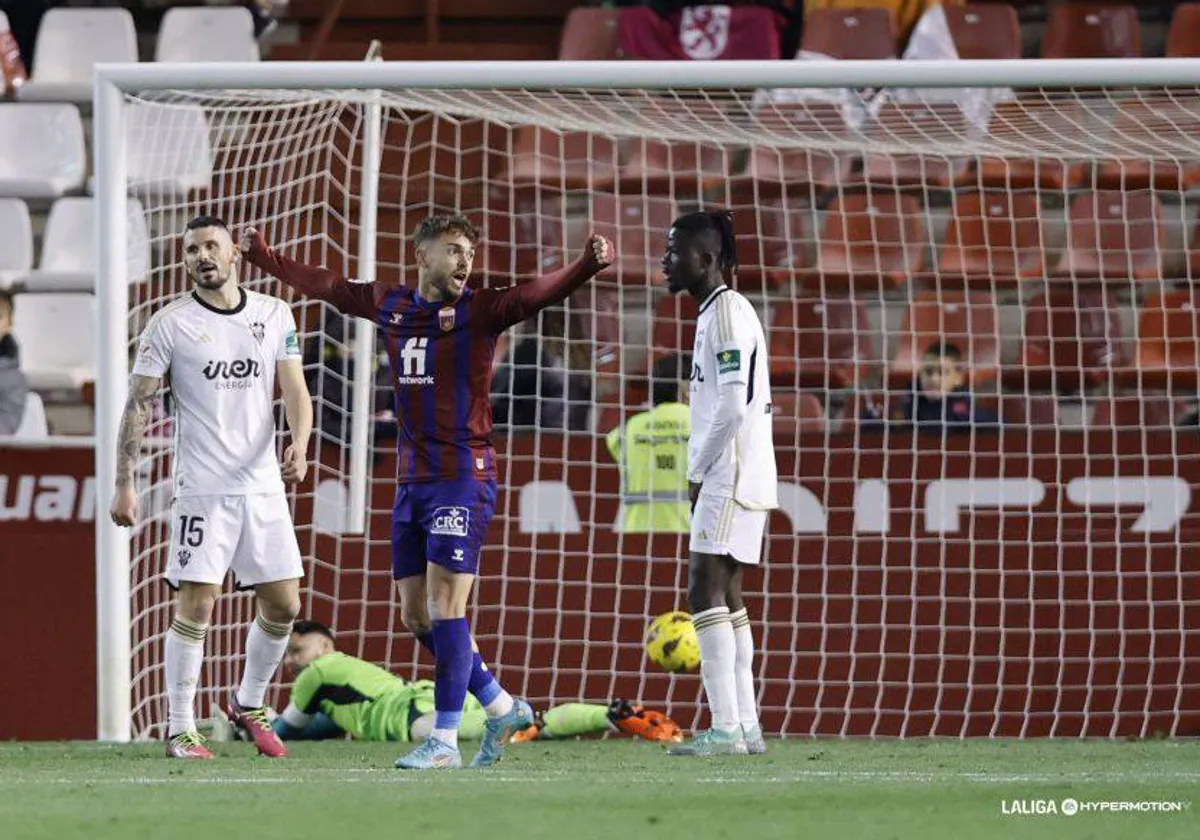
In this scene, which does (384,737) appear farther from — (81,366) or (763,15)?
(763,15)

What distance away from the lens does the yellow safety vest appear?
8766 millimetres

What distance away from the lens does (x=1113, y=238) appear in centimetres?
1033

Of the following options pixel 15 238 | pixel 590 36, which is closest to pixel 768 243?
pixel 590 36

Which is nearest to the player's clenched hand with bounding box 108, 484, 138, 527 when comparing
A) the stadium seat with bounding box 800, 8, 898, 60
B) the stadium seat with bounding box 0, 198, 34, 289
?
the stadium seat with bounding box 0, 198, 34, 289

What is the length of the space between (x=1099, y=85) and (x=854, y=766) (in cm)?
292

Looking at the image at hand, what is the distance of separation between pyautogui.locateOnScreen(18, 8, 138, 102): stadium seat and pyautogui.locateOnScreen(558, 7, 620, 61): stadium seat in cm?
245

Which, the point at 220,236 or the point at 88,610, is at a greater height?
the point at 220,236

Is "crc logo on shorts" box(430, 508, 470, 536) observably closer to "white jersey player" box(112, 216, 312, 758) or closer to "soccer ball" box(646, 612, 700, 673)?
"white jersey player" box(112, 216, 312, 758)

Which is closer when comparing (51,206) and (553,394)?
(553,394)

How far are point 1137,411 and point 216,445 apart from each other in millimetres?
4326

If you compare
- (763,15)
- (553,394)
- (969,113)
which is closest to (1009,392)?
(969,113)

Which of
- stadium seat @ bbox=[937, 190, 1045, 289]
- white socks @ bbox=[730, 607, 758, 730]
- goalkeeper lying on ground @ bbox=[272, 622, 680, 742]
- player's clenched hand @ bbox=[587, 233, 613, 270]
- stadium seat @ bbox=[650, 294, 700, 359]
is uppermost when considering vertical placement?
stadium seat @ bbox=[937, 190, 1045, 289]

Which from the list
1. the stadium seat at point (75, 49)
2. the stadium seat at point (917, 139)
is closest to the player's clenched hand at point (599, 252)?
the stadium seat at point (917, 139)

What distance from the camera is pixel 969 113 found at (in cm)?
912
